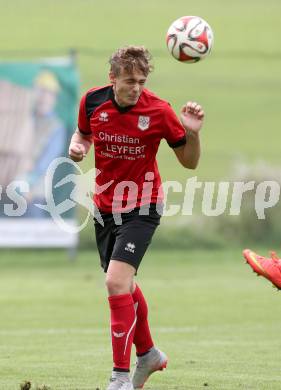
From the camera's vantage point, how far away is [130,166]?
8.12 metres

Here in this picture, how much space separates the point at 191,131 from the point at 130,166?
484 millimetres

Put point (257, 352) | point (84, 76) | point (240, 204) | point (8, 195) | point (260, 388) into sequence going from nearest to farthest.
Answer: point (260, 388) < point (257, 352) < point (8, 195) < point (240, 204) < point (84, 76)

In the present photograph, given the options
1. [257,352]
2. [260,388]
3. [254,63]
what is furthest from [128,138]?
[254,63]

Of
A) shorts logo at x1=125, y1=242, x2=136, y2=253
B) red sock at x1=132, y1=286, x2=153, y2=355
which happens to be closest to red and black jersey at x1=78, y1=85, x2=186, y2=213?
shorts logo at x1=125, y1=242, x2=136, y2=253

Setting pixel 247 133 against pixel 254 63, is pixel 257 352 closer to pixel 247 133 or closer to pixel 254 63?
pixel 247 133

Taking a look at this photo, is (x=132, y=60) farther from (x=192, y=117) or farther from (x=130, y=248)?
→ (x=130, y=248)

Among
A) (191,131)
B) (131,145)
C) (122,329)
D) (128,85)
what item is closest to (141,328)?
(122,329)

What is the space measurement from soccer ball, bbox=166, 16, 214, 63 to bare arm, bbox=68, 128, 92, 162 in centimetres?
90

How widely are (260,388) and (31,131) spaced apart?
34.0 feet

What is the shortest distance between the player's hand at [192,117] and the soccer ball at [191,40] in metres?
0.65

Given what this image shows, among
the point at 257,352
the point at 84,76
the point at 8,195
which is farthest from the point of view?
the point at 84,76

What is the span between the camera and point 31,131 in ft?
58.6

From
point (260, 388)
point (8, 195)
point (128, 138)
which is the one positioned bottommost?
point (8, 195)

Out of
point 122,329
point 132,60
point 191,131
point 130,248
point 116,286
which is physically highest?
point 132,60
